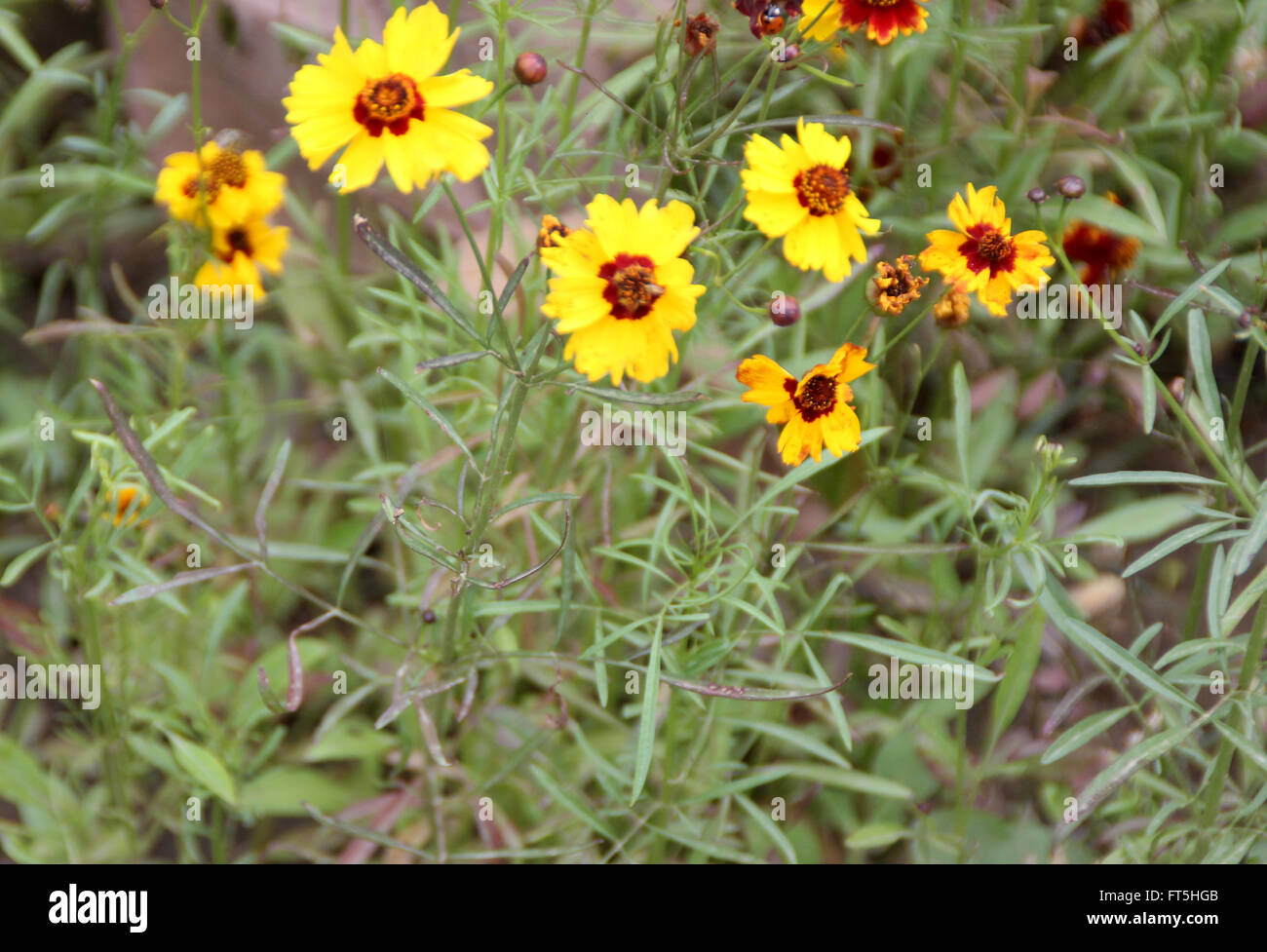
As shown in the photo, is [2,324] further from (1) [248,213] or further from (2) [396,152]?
(2) [396,152]

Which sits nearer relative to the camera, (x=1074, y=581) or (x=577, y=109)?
(x=577, y=109)

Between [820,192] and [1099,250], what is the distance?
100 cm

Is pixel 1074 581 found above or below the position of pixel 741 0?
below

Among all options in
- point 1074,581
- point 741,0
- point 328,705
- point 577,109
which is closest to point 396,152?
point 741,0

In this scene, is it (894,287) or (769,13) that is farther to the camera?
(894,287)

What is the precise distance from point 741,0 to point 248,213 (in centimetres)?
91

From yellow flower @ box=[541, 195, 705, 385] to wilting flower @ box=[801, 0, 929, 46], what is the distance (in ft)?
0.98

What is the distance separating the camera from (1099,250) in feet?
6.12

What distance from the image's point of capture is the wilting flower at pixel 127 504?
146cm

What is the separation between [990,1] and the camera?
6.30 ft

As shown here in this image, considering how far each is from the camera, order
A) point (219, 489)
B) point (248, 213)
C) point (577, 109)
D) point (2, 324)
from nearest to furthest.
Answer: point (577, 109)
point (248, 213)
point (219, 489)
point (2, 324)

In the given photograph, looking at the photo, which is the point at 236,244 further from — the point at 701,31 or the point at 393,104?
the point at 701,31

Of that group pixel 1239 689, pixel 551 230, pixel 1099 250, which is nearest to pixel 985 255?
pixel 551 230

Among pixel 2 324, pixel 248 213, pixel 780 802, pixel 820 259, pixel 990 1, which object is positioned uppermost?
pixel 990 1
